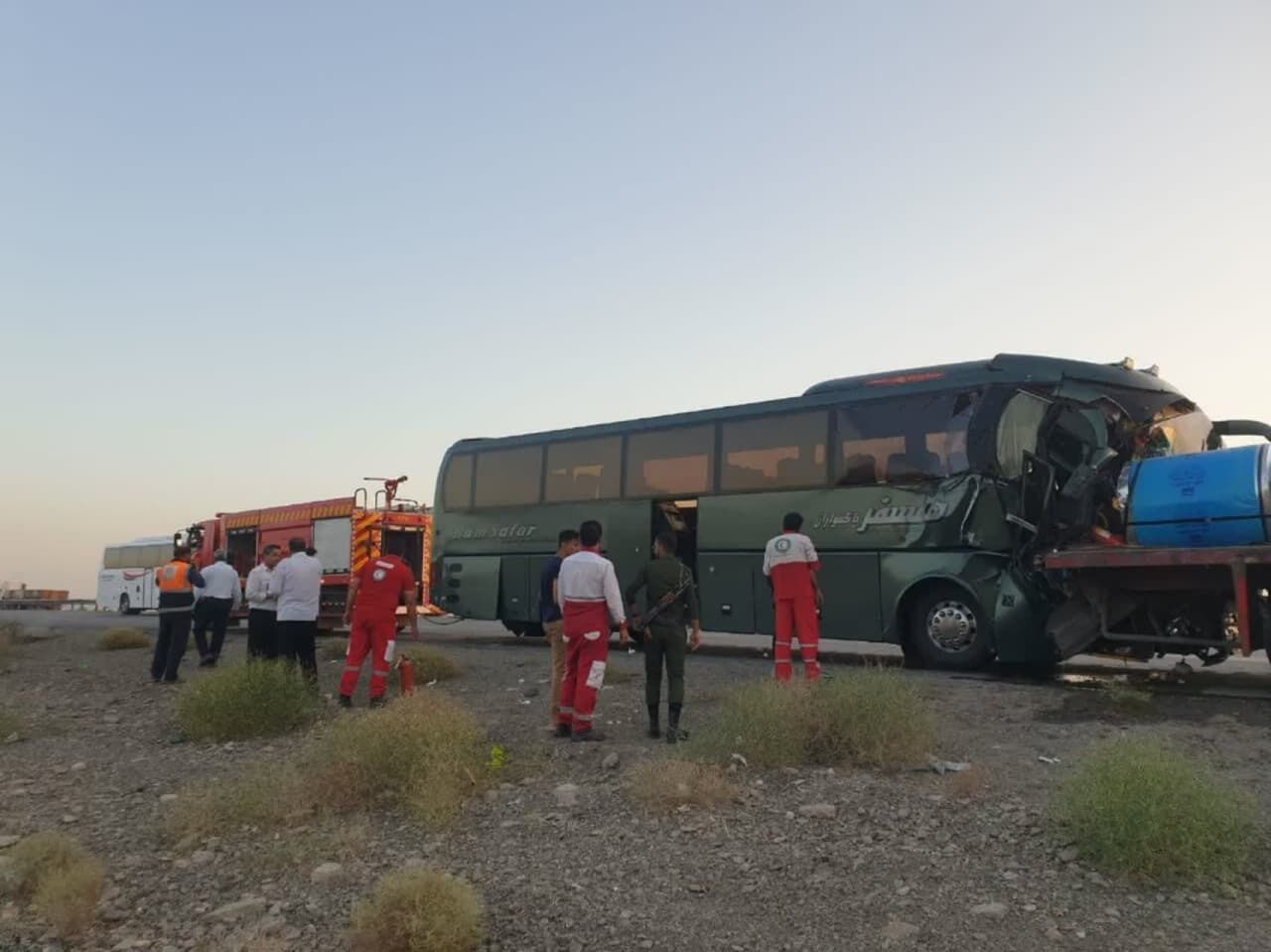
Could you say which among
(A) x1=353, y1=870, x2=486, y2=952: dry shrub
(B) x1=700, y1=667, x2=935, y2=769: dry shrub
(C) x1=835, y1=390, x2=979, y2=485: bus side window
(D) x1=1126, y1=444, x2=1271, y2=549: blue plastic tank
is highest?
(C) x1=835, y1=390, x2=979, y2=485: bus side window

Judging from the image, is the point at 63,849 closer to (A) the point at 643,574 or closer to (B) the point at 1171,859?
(A) the point at 643,574

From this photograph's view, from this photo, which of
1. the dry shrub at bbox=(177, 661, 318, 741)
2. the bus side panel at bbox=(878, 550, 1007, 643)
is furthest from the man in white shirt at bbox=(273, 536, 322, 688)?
the bus side panel at bbox=(878, 550, 1007, 643)

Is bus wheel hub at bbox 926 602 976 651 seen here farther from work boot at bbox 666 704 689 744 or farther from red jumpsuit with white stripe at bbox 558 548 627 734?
red jumpsuit with white stripe at bbox 558 548 627 734

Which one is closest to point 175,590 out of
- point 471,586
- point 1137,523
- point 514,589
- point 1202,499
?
point 514,589

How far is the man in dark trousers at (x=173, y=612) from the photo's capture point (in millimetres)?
11938

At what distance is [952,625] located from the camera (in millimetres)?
11555

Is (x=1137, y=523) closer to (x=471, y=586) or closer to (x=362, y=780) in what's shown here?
(x=362, y=780)

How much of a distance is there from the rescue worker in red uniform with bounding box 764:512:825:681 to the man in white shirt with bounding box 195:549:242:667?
7483 millimetres

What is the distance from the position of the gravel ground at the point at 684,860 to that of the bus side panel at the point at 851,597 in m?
4.07

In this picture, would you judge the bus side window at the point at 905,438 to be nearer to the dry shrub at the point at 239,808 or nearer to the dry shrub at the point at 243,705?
the dry shrub at the point at 243,705

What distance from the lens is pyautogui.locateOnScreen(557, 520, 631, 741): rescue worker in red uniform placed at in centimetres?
760

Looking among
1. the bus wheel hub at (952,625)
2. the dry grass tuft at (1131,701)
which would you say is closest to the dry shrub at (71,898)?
the dry grass tuft at (1131,701)

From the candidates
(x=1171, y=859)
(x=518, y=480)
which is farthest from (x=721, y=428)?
(x=1171, y=859)

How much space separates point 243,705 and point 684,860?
516 centimetres
